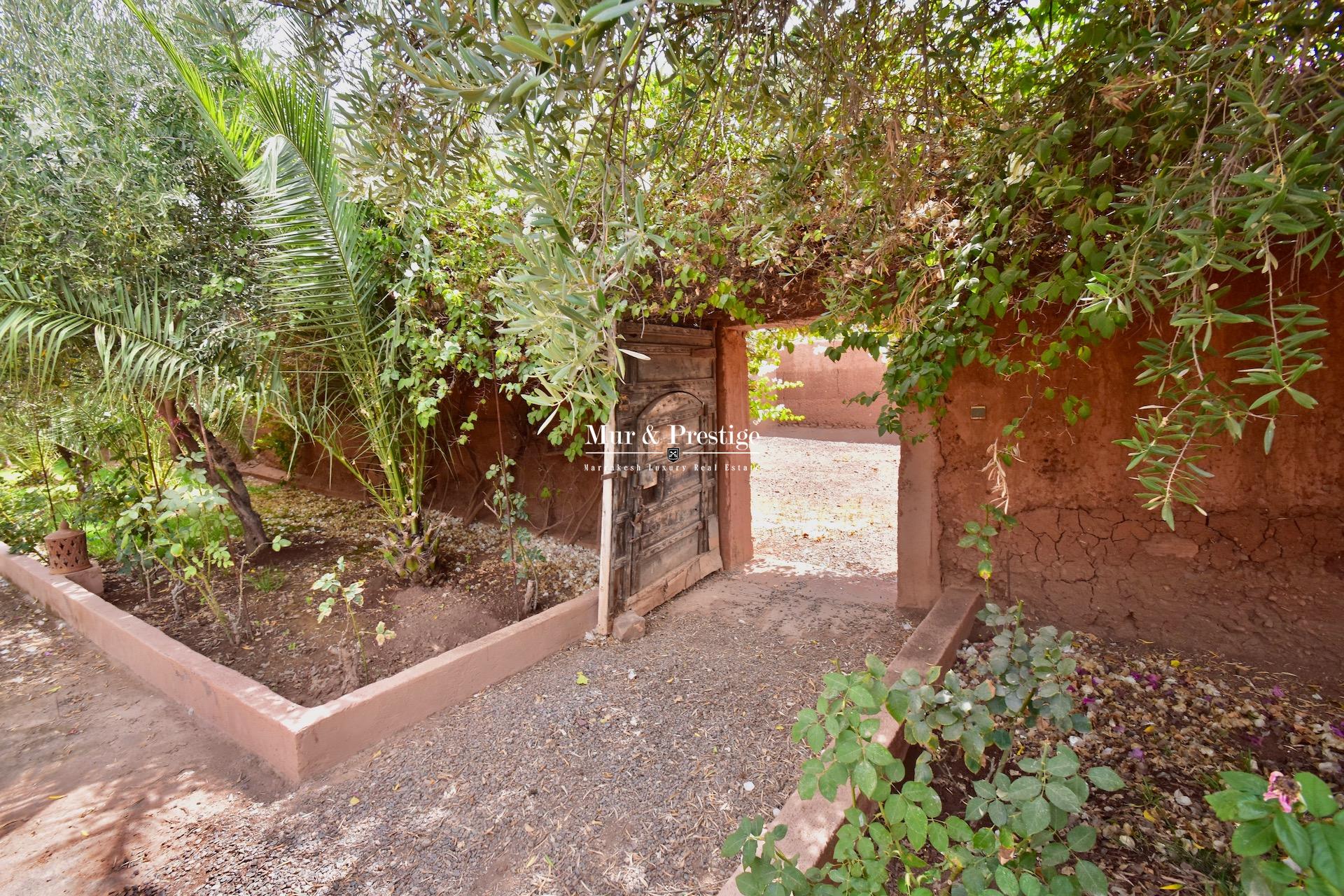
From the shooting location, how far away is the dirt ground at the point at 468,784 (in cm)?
191

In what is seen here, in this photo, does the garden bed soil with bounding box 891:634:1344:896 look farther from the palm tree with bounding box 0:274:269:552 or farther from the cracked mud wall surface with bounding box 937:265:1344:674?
the palm tree with bounding box 0:274:269:552

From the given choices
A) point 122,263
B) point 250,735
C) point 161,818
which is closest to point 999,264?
point 250,735

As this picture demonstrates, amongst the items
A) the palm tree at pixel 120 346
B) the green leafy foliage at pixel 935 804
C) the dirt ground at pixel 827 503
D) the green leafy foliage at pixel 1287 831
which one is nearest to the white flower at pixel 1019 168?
the green leafy foliage at pixel 935 804

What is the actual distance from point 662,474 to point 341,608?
7.39ft

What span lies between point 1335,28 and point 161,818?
4222 millimetres

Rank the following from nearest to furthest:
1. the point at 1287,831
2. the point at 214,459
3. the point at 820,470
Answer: the point at 1287,831
the point at 214,459
the point at 820,470

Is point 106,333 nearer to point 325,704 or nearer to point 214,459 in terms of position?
point 214,459

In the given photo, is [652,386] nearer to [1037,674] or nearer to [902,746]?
[902,746]

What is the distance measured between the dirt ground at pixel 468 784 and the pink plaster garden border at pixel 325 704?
0.07 m

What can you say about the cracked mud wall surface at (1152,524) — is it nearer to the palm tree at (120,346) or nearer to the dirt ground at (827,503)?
the dirt ground at (827,503)

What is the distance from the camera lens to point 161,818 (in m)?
2.18

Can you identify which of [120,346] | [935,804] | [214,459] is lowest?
[935,804]

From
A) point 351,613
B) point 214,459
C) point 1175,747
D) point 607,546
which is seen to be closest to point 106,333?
point 214,459

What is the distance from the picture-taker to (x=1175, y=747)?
2.09 meters
